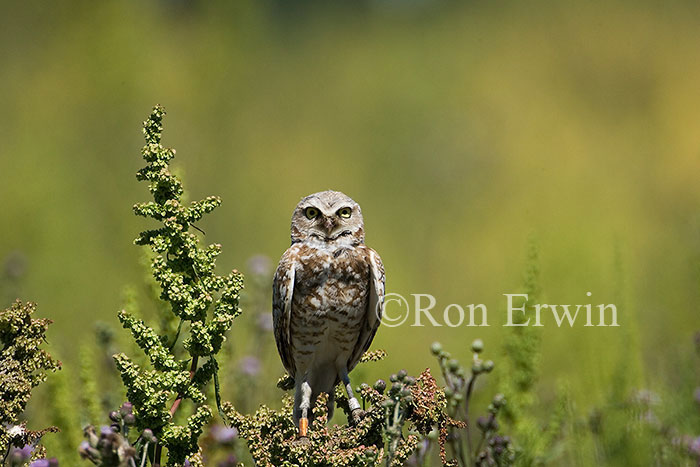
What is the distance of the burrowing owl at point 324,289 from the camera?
246cm

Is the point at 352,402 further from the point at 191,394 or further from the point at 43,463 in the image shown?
the point at 43,463

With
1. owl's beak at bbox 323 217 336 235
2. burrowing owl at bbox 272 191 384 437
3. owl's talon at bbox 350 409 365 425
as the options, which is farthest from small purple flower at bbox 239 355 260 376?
owl's talon at bbox 350 409 365 425

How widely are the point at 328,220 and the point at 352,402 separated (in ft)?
1.89

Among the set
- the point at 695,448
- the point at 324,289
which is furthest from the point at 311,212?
the point at 695,448

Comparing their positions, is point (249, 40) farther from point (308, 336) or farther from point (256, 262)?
point (308, 336)

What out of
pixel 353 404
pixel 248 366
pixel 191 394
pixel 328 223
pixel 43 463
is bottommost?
pixel 43 463

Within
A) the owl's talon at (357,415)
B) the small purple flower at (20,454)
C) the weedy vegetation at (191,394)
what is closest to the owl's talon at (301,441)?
the weedy vegetation at (191,394)

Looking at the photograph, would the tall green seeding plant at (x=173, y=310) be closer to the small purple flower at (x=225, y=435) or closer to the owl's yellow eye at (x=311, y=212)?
the small purple flower at (x=225, y=435)

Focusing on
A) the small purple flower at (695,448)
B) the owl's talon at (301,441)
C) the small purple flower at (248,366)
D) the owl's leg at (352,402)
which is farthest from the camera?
the small purple flower at (248,366)

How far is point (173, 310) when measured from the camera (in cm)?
171

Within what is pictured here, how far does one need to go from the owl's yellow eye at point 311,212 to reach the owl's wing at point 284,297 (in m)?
0.12

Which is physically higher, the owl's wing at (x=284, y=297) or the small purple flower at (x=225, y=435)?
the owl's wing at (x=284, y=297)

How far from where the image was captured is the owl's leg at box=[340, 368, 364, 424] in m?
1.97

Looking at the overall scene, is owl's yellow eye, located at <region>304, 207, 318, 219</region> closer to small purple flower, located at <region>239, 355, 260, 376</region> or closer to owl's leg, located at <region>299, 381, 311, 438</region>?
owl's leg, located at <region>299, 381, 311, 438</region>
